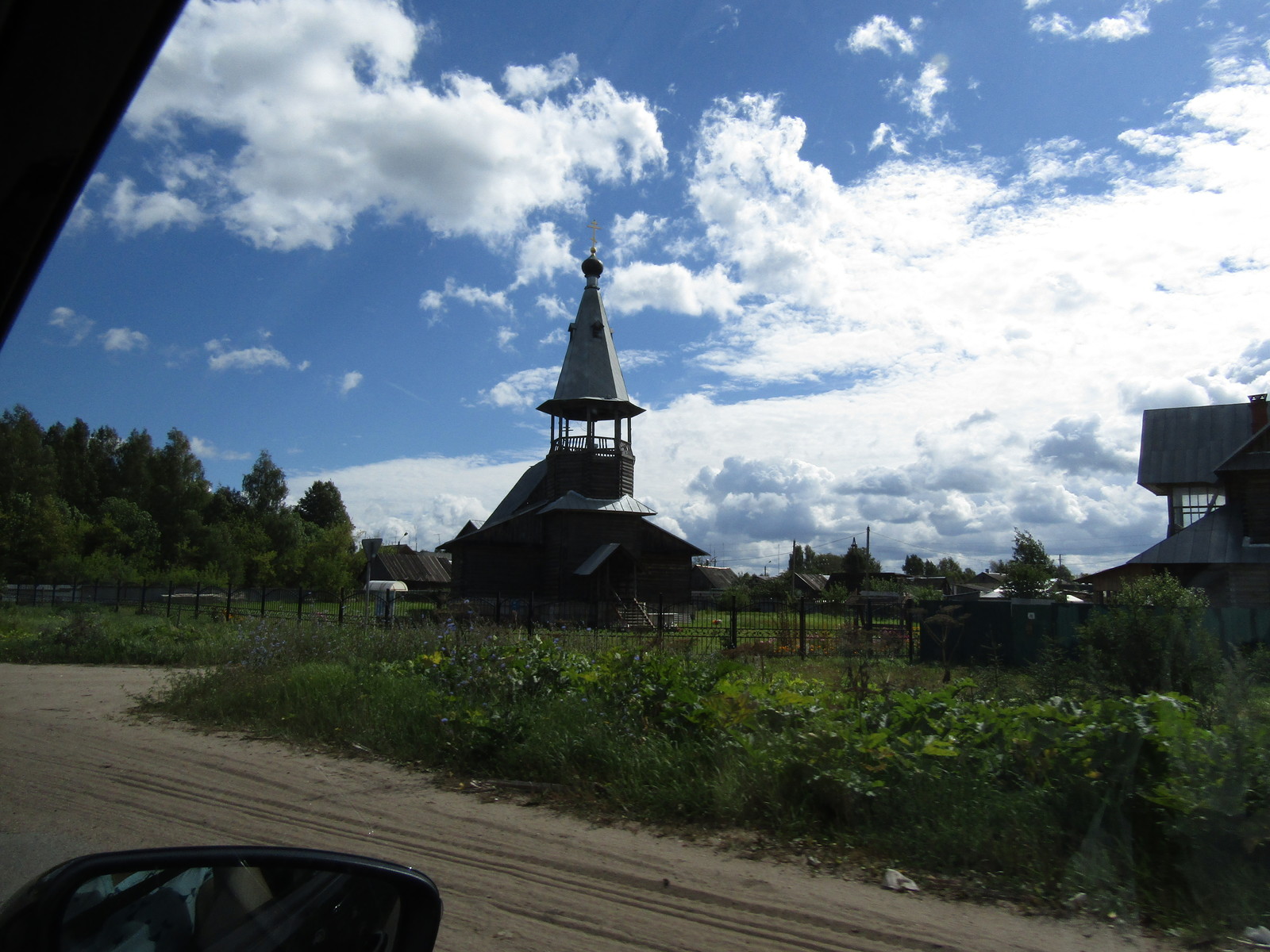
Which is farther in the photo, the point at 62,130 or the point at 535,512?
the point at 535,512

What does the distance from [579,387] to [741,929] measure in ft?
110

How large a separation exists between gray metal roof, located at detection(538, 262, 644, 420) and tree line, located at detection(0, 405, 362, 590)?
1522cm

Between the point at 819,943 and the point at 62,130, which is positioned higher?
the point at 62,130

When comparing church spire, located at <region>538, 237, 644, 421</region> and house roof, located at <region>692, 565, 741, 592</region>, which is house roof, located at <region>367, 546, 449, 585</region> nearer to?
house roof, located at <region>692, 565, 741, 592</region>

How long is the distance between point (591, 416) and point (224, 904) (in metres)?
35.8

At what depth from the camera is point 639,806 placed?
6.25 m

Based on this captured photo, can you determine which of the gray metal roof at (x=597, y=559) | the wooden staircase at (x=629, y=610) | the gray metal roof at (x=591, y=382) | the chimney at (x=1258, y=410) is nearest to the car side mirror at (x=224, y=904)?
the wooden staircase at (x=629, y=610)

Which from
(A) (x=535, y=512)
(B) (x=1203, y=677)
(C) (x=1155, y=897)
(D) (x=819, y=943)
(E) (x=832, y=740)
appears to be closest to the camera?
(D) (x=819, y=943)

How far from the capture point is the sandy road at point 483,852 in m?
4.19

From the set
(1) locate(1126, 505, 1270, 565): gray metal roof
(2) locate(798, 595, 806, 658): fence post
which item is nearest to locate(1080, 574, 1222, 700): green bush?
(2) locate(798, 595, 806, 658): fence post

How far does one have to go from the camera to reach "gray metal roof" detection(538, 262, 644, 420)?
121 feet

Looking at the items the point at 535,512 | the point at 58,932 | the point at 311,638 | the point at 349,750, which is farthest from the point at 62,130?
the point at 535,512

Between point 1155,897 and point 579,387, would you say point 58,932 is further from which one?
point 579,387

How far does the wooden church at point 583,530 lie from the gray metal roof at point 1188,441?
20.2 meters
